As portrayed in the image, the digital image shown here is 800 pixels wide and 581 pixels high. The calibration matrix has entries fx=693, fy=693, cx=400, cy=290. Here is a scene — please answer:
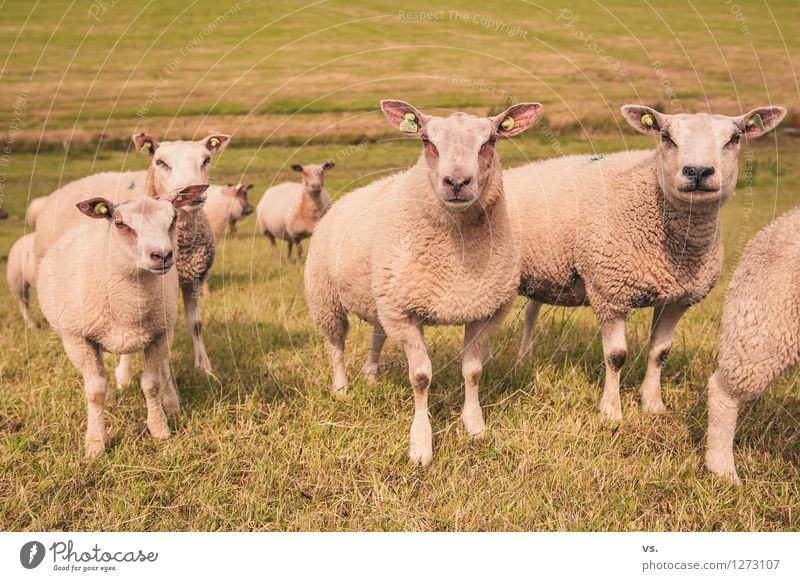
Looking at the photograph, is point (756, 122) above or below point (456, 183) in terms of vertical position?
above

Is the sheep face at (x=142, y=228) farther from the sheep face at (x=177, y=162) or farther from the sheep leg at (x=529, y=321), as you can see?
the sheep leg at (x=529, y=321)

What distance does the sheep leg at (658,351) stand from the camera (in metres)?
5.96

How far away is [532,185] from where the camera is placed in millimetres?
6680

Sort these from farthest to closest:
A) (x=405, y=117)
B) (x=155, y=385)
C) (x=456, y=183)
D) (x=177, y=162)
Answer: (x=177, y=162), (x=155, y=385), (x=405, y=117), (x=456, y=183)

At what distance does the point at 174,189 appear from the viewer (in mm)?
5930

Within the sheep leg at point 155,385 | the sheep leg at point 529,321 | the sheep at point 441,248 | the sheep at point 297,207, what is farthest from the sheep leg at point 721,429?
the sheep at point 297,207

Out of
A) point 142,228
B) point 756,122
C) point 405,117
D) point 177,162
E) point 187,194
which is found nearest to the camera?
point 142,228

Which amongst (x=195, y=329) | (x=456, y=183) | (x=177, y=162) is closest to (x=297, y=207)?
(x=195, y=329)

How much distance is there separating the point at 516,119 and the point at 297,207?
8.97m

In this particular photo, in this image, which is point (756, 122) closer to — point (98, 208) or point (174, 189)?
point (174, 189)

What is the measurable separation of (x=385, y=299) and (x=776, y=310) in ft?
8.76
